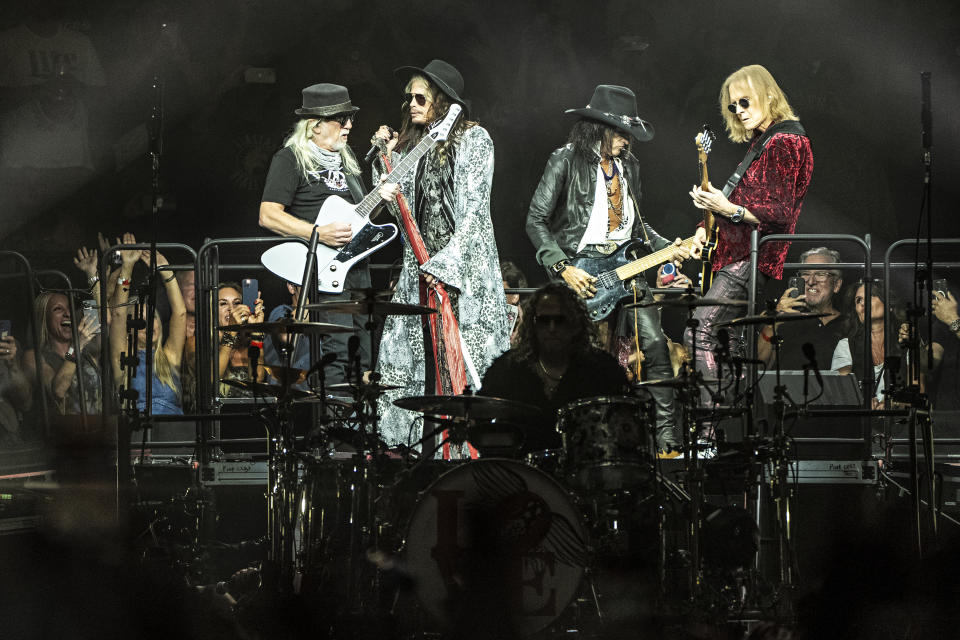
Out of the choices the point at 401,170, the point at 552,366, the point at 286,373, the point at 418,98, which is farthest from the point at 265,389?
the point at 418,98

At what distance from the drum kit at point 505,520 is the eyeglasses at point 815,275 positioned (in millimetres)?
2369

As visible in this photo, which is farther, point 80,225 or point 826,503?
point 80,225

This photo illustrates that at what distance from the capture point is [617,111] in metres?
7.80

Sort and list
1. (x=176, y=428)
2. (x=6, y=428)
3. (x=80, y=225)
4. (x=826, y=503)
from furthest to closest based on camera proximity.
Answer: (x=80, y=225) < (x=6, y=428) < (x=176, y=428) < (x=826, y=503)

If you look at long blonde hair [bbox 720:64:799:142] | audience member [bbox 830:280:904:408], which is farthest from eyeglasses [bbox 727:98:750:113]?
audience member [bbox 830:280:904:408]

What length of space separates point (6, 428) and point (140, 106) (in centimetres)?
267

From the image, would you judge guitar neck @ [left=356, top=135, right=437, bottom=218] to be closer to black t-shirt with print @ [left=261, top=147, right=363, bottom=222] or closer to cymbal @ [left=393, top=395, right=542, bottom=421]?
black t-shirt with print @ [left=261, top=147, right=363, bottom=222]

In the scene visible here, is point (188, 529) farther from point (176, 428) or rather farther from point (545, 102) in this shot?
point (545, 102)

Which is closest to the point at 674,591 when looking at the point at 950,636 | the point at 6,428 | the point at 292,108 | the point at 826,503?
the point at 950,636

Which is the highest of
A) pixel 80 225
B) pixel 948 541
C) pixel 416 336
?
pixel 80 225

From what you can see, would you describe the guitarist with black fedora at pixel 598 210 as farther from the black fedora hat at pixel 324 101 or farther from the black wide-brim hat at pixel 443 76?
the black fedora hat at pixel 324 101

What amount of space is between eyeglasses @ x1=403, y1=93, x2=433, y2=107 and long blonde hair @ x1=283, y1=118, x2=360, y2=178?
572 mm

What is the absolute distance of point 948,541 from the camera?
6.26 meters

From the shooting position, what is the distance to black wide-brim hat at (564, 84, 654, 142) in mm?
7766
